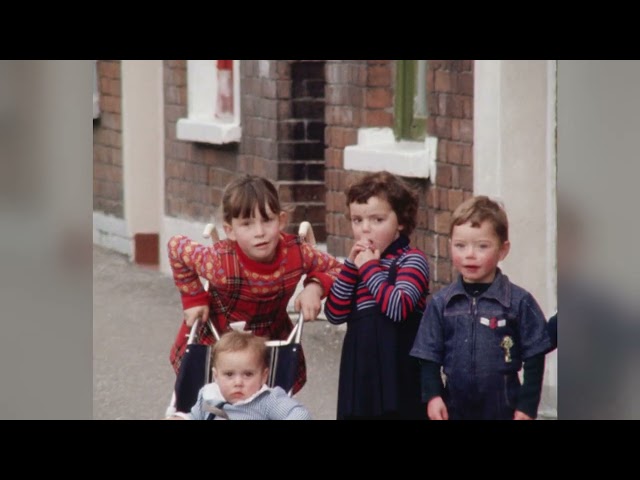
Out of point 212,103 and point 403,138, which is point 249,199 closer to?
point 403,138

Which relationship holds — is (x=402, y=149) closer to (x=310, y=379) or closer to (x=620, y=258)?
(x=310, y=379)

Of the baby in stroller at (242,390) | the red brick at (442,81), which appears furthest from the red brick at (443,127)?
the baby in stroller at (242,390)

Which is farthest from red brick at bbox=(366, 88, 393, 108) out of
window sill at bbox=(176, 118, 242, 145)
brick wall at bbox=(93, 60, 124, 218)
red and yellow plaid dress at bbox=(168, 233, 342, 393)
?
brick wall at bbox=(93, 60, 124, 218)

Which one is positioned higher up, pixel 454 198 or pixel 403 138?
pixel 403 138

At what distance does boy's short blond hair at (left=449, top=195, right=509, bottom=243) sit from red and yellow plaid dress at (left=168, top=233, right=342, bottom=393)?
58 centimetres

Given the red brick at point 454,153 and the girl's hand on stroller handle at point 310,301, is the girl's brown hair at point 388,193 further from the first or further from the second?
the red brick at point 454,153

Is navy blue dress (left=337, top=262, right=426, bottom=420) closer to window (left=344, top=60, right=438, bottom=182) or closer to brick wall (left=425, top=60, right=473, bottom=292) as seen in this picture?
brick wall (left=425, top=60, right=473, bottom=292)

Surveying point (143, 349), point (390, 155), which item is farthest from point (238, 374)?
point (143, 349)

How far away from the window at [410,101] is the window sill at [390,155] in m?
0.06

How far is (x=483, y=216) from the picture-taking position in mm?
6277

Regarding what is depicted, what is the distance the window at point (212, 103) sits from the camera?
11.2 meters

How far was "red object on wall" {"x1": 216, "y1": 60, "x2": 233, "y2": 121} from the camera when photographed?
11477 millimetres

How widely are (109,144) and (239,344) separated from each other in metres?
7.17
